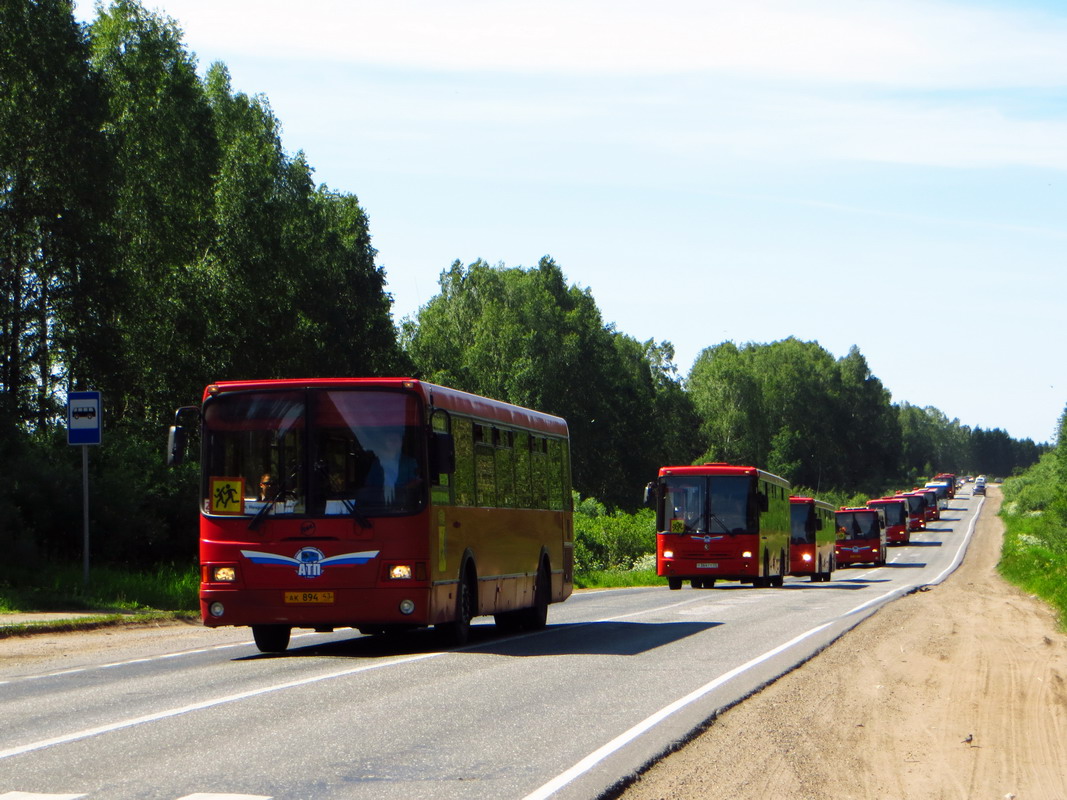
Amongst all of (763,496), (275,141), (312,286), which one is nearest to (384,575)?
(763,496)

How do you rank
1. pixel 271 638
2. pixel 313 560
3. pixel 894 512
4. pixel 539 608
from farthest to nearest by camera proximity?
pixel 894 512 < pixel 539 608 < pixel 271 638 < pixel 313 560

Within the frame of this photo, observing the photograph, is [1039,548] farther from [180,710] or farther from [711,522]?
[180,710]

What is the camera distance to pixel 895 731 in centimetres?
1054

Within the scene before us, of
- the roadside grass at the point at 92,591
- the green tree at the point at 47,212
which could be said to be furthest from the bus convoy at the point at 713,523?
the green tree at the point at 47,212

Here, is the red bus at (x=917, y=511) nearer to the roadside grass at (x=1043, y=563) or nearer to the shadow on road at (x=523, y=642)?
the roadside grass at (x=1043, y=563)

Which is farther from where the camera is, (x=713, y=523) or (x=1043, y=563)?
(x=1043, y=563)

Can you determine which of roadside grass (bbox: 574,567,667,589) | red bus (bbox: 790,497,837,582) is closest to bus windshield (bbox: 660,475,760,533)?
roadside grass (bbox: 574,567,667,589)

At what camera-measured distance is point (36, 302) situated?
37.1 metres

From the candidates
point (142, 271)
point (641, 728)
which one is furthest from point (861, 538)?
point (641, 728)

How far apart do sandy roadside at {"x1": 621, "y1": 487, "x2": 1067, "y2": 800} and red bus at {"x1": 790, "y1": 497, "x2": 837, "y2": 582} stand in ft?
94.1

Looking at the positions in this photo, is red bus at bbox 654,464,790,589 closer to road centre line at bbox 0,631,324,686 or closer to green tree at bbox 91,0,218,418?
green tree at bbox 91,0,218,418

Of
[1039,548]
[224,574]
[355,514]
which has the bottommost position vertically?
[1039,548]

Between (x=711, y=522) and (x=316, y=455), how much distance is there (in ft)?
73.0

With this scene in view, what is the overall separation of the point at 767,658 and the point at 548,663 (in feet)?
8.43
